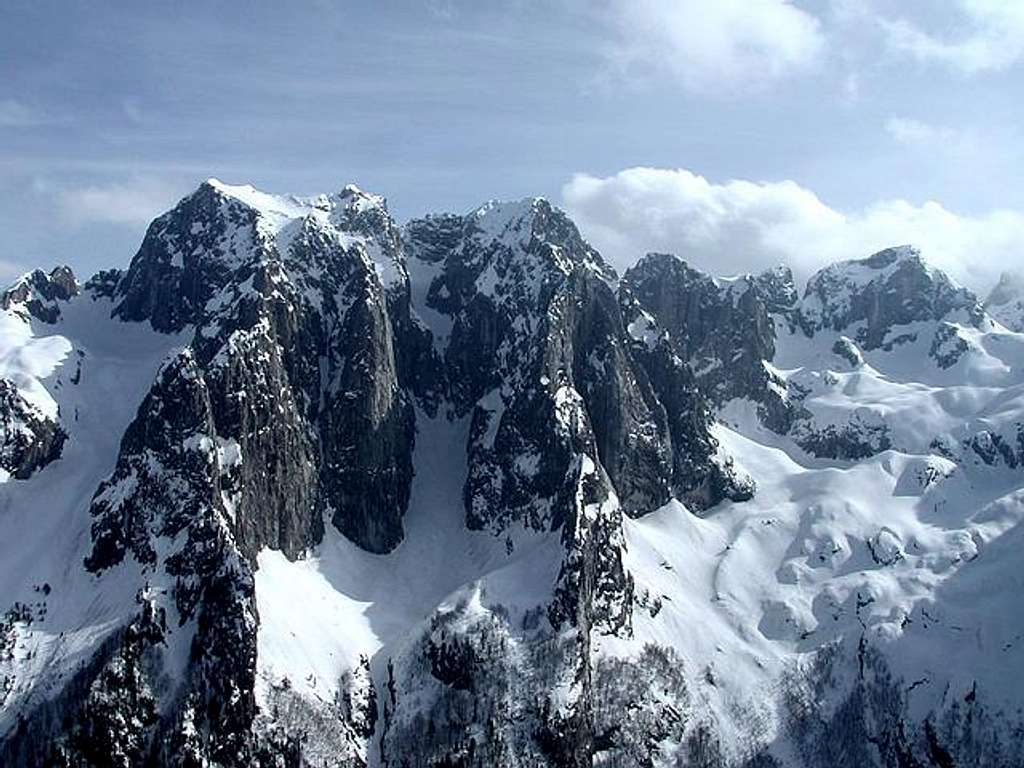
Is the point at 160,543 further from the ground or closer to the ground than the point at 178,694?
further from the ground

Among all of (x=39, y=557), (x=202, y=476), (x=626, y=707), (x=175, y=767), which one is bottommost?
(x=175, y=767)

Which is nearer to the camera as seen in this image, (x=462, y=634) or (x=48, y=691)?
(x=48, y=691)

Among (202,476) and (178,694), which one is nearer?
Answer: (178,694)

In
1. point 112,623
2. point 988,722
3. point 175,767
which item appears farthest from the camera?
point 988,722

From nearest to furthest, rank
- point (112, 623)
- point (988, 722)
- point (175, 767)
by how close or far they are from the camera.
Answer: point (175, 767), point (112, 623), point (988, 722)

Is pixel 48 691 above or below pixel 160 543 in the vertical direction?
below

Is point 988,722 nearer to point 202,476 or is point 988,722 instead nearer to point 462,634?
point 462,634

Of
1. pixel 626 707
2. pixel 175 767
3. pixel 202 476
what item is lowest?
pixel 175 767

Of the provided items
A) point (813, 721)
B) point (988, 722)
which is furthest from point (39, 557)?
point (988, 722)

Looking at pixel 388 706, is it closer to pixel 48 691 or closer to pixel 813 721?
pixel 48 691
